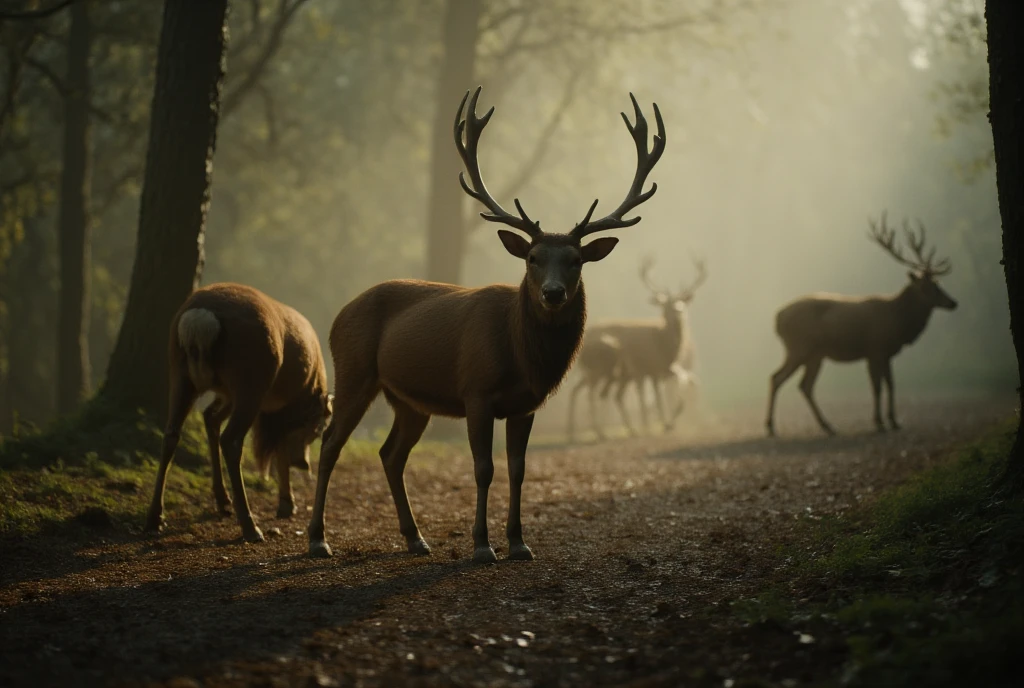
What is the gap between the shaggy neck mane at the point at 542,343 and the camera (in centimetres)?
696

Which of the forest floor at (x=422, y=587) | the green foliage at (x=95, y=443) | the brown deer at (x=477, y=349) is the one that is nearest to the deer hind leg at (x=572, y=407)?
the forest floor at (x=422, y=587)

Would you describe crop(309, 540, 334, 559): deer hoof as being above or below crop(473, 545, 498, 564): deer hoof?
below

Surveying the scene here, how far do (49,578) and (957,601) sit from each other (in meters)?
5.26

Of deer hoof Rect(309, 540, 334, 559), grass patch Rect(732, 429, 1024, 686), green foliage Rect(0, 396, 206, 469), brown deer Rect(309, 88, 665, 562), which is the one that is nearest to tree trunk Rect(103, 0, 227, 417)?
green foliage Rect(0, 396, 206, 469)

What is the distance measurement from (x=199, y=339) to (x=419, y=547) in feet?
7.56

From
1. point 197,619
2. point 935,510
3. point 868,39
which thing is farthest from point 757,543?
point 868,39

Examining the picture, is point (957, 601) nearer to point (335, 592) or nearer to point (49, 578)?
point (335, 592)

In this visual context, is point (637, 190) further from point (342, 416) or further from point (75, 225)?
point (75, 225)

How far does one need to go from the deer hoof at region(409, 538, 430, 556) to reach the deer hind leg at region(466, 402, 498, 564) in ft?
1.52

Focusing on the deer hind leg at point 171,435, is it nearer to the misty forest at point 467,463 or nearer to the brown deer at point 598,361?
the misty forest at point 467,463

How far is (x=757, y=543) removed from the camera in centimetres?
746

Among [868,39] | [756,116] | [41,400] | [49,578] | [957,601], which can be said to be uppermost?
[868,39]

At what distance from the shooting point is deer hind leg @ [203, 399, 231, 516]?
336 inches

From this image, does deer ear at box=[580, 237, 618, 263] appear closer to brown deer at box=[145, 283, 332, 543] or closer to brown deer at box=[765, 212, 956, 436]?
brown deer at box=[145, 283, 332, 543]
